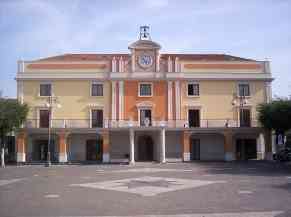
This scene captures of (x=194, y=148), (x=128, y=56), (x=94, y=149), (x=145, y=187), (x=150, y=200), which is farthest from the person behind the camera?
(x=128, y=56)

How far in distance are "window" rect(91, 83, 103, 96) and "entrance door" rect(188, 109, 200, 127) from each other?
8.64 m

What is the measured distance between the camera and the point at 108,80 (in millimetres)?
38312

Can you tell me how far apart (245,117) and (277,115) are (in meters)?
5.29

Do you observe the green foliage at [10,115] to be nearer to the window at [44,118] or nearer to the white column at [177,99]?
the window at [44,118]

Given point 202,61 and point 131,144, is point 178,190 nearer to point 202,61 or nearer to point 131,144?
point 131,144

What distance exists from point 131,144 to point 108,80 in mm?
6769

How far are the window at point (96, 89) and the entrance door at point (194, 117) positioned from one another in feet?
28.3

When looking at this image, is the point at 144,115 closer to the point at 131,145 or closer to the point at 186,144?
the point at 131,145

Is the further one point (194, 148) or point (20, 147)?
point (194, 148)

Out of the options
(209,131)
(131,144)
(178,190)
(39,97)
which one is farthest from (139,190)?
(39,97)

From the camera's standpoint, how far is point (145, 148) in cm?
3919

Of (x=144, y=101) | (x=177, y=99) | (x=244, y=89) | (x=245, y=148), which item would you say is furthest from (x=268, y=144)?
(x=144, y=101)

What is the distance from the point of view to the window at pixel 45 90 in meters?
38.5

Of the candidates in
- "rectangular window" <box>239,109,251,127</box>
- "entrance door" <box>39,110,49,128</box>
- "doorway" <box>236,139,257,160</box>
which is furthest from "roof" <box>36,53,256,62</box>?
"doorway" <box>236,139,257,160</box>
